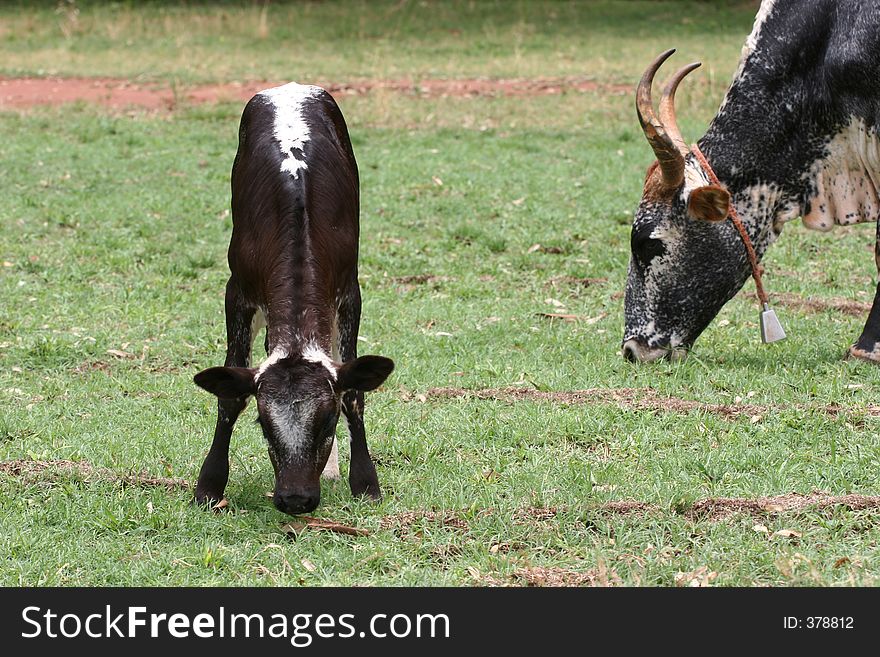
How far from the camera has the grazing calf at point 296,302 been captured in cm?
498

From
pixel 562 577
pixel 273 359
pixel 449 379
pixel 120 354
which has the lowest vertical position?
pixel 120 354

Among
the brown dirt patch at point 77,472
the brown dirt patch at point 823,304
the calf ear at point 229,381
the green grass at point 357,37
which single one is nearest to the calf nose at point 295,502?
the calf ear at point 229,381

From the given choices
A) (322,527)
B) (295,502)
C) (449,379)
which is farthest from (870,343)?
(295,502)

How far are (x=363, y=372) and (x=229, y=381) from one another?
1.76 feet

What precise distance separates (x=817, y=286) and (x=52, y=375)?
5.62m

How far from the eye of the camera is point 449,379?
24.9 feet

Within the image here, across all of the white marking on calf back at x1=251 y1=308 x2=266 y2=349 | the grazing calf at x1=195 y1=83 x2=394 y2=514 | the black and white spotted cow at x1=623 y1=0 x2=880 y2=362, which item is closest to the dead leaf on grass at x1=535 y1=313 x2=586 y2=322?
the black and white spotted cow at x1=623 y1=0 x2=880 y2=362

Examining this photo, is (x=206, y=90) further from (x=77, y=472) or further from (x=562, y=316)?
(x=77, y=472)

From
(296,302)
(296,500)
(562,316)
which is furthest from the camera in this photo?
(562,316)

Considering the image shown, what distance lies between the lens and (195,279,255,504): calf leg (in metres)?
5.62

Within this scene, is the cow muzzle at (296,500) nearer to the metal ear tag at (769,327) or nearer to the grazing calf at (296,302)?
the grazing calf at (296,302)

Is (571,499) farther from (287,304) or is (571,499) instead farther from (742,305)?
(742,305)

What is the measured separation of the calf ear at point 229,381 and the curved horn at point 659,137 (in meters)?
3.26

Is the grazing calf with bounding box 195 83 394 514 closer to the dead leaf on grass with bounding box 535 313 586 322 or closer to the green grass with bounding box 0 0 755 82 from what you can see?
the dead leaf on grass with bounding box 535 313 586 322
